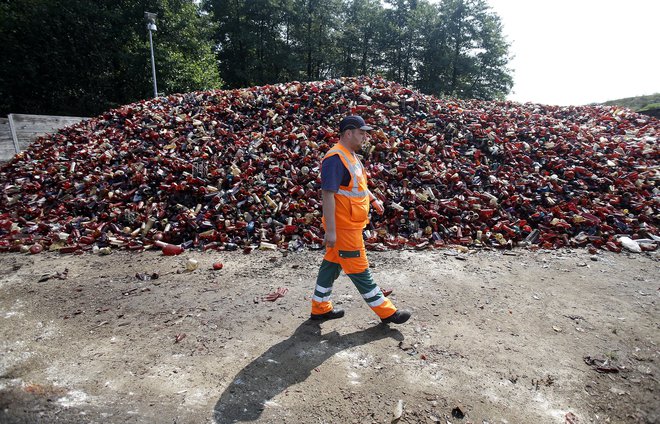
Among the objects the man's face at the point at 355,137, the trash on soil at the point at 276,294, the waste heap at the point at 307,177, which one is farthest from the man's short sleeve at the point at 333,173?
the waste heap at the point at 307,177

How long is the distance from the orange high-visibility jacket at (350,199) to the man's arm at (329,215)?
0.11m

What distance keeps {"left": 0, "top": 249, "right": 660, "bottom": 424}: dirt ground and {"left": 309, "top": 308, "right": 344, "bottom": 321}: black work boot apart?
77mm

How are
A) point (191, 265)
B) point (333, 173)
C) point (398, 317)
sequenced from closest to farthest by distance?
point (333, 173) → point (398, 317) → point (191, 265)

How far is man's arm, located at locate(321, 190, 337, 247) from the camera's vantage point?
318 centimetres

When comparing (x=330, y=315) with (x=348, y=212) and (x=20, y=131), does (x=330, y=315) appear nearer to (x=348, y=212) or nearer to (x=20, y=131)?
(x=348, y=212)

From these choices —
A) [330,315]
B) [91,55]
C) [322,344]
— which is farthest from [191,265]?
[91,55]

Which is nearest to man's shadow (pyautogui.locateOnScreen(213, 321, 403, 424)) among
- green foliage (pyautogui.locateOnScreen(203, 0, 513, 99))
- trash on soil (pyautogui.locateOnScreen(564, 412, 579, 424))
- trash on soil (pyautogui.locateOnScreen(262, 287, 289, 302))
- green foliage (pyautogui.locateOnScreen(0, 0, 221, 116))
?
trash on soil (pyautogui.locateOnScreen(262, 287, 289, 302))

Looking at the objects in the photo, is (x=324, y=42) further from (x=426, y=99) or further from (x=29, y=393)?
(x=29, y=393)

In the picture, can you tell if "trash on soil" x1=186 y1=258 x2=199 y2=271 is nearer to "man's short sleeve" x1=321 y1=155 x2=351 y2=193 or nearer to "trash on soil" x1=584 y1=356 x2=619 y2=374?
"man's short sleeve" x1=321 y1=155 x2=351 y2=193

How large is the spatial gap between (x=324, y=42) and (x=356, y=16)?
271 inches

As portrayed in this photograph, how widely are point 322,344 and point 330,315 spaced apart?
18.7 inches

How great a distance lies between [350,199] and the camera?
10.7ft

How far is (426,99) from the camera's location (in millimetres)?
10016

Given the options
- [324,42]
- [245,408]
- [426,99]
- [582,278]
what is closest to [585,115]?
[426,99]
